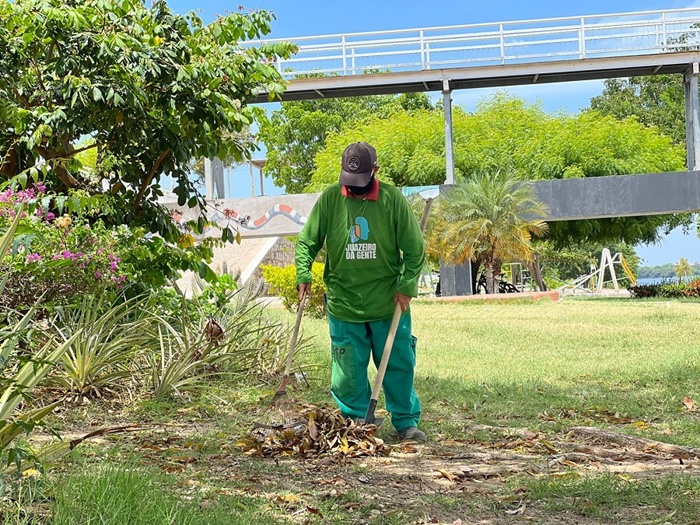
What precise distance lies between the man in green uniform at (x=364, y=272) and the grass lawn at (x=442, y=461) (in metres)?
0.37

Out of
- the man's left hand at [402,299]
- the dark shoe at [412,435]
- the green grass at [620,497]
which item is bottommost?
the dark shoe at [412,435]

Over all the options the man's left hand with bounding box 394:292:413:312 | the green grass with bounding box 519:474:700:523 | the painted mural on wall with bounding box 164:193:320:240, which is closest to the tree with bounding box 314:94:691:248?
the painted mural on wall with bounding box 164:193:320:240

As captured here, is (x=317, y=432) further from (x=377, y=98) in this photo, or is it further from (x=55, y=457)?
(x=377, y=98)

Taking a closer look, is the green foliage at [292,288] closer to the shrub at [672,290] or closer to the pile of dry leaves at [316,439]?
the pile of dry leaves at [316,439]

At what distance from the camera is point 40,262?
5.68 metres

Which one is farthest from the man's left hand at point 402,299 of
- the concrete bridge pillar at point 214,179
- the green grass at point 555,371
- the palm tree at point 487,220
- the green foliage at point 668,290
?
the green foliage at point 668,290

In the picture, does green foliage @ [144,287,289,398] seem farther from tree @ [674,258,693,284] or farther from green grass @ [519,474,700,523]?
tree @ [674,258,693,284]

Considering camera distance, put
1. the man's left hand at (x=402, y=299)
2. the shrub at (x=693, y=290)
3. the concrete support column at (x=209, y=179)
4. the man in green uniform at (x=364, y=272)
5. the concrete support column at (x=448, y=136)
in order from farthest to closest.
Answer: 1. the concrete support column at (x=209, y=179)
2. the shrub at (x=693, y=290)
3. the concrete support column at (x=448, y=136)
4. the man in green uniform at (x=364, y=272)
5. the man's left hand at (x=402, y=299)

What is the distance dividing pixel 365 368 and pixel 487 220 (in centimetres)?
1870

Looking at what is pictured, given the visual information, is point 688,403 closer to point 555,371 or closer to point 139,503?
point 555,371

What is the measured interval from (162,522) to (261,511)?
69cm

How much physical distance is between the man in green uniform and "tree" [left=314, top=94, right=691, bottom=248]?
1035 inches

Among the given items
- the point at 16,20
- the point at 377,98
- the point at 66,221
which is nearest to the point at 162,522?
the point at 66,221

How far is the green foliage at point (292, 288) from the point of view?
17.9 meters
